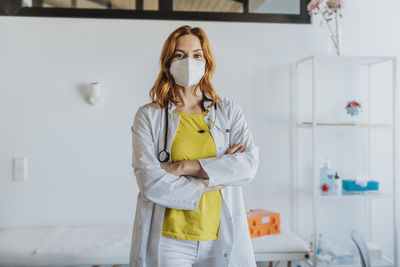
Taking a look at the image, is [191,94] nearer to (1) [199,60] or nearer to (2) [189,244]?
(1) [199,60]

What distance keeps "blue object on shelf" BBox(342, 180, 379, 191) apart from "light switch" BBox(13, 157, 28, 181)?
2027mm

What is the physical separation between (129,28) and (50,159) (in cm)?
98

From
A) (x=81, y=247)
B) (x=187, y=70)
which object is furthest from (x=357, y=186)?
(x=81, y=247)

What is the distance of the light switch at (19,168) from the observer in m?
2.48

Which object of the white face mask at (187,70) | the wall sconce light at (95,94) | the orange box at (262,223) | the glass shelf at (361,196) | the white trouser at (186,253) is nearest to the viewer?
the white trouser at (186,253)

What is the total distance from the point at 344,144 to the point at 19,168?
214cm

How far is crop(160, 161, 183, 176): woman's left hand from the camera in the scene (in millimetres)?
1513

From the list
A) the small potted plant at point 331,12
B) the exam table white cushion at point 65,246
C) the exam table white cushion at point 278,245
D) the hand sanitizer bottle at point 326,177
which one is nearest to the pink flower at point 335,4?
the small potted plant at point 331,12

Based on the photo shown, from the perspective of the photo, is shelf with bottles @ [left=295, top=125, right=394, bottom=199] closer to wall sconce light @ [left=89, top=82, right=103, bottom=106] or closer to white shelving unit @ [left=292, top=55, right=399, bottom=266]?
white shelving unit @ [left=292, top=55, right=399, bottom=266]

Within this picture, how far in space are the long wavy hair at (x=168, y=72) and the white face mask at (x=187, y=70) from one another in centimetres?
3

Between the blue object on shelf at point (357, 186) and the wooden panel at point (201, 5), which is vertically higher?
the wooden panel at point (201, 5)

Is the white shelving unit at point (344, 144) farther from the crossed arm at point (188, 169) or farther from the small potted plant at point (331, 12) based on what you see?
the crossed arm at point (188, 169)

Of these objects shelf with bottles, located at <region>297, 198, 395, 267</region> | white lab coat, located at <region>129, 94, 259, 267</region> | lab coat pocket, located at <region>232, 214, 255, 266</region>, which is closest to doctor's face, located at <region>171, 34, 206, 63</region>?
white lab coat, located at <region>129, 94, 259, 267</region>

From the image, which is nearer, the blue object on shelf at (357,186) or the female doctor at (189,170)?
the female doctor at (189,170)
